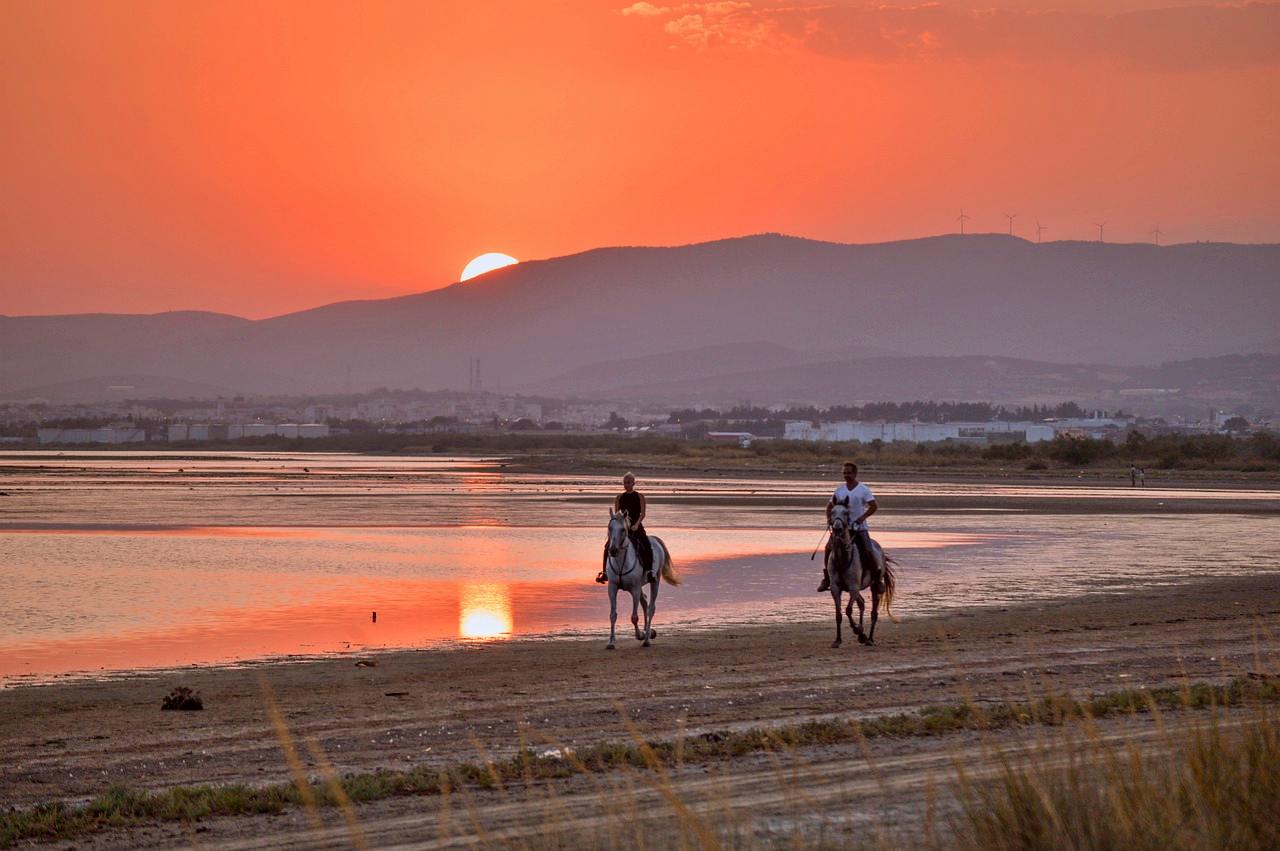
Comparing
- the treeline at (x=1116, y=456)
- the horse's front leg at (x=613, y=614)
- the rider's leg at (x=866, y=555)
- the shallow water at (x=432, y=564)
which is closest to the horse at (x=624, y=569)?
the horse's front leg at (x=613, y=614)

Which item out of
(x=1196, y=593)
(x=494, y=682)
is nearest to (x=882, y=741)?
(x=494, y=682)

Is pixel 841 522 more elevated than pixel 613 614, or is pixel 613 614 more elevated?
pixel 841 522

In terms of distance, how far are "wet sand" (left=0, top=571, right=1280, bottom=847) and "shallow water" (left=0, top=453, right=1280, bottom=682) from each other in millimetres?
2380

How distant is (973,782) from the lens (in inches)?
305

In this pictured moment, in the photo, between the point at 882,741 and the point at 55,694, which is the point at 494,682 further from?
the point at 882,741

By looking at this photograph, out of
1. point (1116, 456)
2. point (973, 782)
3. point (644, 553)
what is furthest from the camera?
point (1116, 456)

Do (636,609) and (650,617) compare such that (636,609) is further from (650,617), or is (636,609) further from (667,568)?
(667,568)

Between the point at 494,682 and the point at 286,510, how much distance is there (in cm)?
3616

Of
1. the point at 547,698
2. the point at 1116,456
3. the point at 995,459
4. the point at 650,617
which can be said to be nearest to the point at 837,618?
the point at 650,617

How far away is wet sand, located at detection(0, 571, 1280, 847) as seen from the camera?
10719 millimetres

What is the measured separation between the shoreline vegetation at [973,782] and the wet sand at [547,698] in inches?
11.5

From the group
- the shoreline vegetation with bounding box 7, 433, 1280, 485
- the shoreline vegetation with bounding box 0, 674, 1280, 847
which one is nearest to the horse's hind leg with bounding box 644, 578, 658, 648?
the shoreline vegetation with bounding box 0, 674, 1280, 847

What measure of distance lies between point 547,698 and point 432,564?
693 inches

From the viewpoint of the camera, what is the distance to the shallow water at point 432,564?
21453mm
